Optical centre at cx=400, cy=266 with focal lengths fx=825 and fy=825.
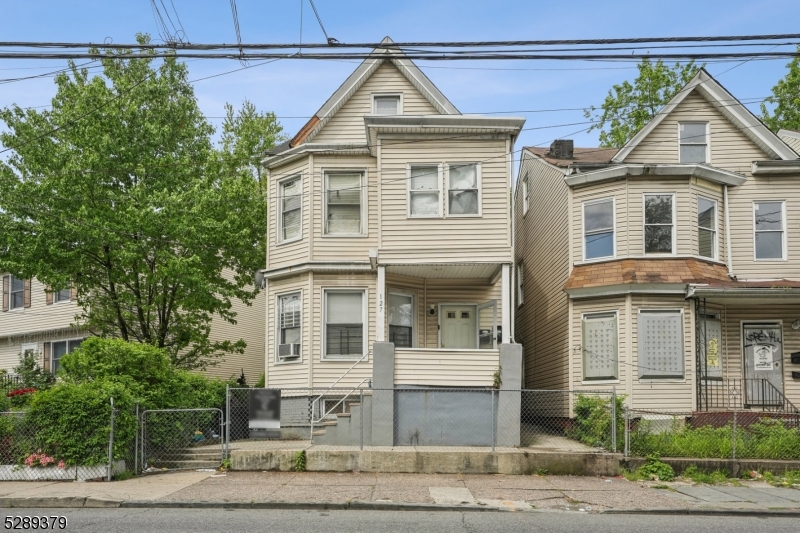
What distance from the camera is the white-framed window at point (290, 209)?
20.5 metres

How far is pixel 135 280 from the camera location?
22.9 m

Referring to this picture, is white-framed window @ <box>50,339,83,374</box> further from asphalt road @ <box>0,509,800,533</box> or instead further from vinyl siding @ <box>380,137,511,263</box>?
asphalt road @ <box>0,509,800,533</box>

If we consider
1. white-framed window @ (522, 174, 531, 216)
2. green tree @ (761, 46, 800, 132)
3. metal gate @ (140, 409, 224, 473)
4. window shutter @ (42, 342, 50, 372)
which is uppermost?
green tree @ (761, 46, 800, 132)

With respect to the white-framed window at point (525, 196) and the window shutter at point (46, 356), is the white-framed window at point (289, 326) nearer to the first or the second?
the white-framed window at point (525, 196)

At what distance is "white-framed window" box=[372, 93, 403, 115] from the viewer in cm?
2086

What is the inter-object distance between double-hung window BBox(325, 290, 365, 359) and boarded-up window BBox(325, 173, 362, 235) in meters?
1.59

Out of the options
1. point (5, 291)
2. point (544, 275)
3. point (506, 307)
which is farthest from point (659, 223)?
point (5, 291)

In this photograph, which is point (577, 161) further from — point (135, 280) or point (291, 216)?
point (135, 280)

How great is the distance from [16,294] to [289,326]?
1831 cm

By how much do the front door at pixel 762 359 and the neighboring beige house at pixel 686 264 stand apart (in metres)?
0.02

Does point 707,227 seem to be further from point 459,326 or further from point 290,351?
point 290,351

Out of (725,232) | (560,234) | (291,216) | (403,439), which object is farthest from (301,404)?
(725,232)

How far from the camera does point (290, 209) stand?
20.8 meters

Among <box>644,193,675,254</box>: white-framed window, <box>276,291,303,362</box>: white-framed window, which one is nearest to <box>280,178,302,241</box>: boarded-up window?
<box>276,291,303,362</box>: white-framed window
